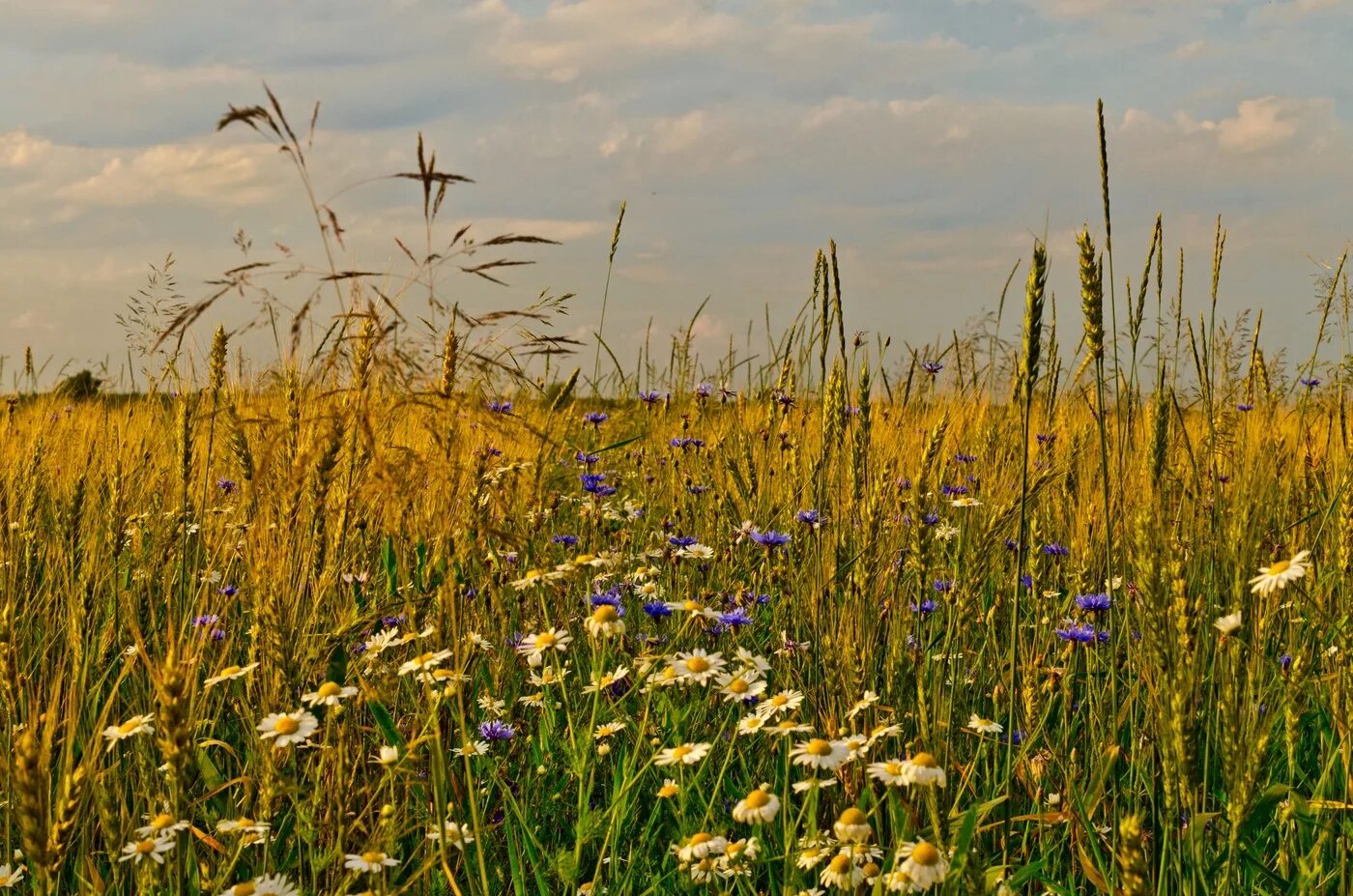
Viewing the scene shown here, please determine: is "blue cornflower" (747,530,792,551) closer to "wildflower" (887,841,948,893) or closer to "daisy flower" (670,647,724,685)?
"daisy flower" (670,647,724,685)

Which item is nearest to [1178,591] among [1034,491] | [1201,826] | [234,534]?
[1201,826]

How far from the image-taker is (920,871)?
116cm

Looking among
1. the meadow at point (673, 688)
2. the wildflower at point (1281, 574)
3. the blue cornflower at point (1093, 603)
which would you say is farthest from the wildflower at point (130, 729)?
the blue cornflower at point (1093, 603)

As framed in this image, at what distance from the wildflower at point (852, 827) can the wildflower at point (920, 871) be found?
5 centimetres

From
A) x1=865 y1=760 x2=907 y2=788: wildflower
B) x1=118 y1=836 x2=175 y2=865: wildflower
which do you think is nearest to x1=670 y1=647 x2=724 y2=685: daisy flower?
x1=865 y1=760 x2=907 y2=788: wildflower

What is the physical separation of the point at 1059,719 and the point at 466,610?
1.46m

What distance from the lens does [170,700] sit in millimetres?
1131

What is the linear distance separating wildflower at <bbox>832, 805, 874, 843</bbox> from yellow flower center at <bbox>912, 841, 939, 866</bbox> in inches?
2.2

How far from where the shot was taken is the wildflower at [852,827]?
118 cm

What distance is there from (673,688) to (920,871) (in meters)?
1.09

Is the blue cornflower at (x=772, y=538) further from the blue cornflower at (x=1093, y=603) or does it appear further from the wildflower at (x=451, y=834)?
the wildflower at (x=451, y=834)

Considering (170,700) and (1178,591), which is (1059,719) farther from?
(170,700)

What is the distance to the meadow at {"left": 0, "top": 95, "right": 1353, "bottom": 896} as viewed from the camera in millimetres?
1366

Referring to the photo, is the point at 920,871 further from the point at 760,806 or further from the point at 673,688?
the point at 673,688
